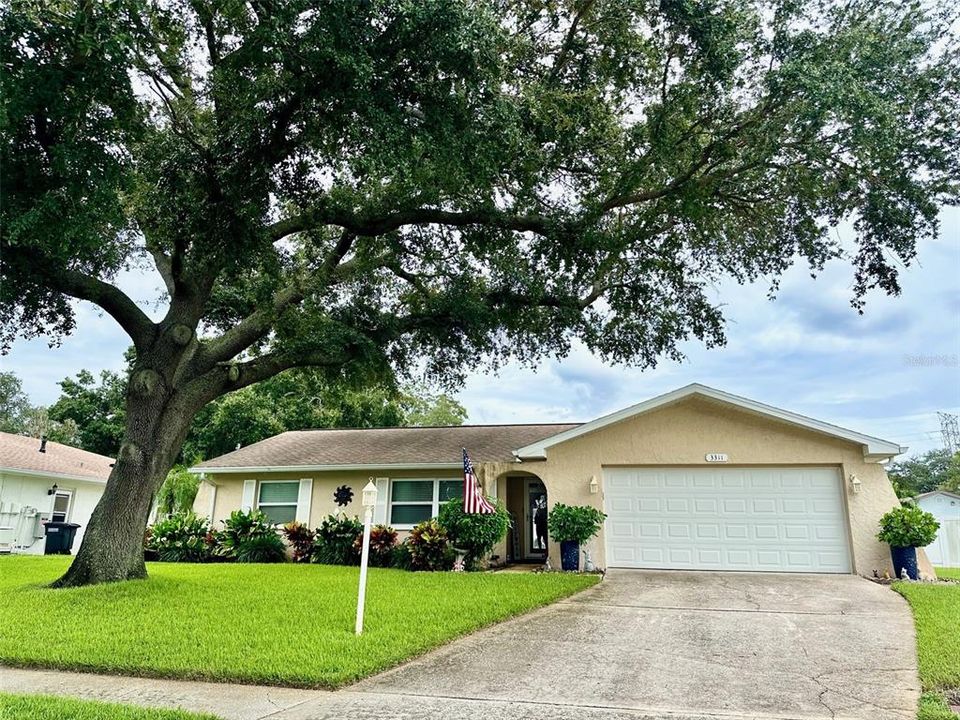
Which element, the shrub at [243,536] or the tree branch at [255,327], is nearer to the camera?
the tree branch at [255,327]

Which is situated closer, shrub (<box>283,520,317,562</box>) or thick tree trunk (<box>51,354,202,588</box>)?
thick tree trunk (<box>51,354,202,588</box>)

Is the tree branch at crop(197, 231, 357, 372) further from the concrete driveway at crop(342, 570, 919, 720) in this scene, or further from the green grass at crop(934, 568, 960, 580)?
the green grass at crop(934, 568, 960, 580)

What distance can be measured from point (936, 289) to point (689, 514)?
687cm

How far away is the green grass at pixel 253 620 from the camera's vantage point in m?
5.58

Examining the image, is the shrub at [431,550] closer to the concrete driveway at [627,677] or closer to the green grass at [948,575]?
the concrete driveway at [627,677]

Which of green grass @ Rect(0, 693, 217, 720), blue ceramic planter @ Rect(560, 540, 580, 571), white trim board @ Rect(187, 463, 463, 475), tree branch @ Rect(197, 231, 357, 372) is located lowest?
green grass @ Rect(0, 693, 217, 720)

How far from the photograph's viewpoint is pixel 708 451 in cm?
1291

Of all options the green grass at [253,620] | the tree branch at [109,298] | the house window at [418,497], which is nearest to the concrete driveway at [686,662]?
the green grass at [253,620]

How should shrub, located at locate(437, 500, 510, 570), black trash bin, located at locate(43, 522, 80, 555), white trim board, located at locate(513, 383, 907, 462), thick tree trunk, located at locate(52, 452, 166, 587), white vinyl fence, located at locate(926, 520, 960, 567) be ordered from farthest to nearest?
1. white vinyl fence, located at locate(926, 520, 960, 567)
2. black trash bin, located at locate(43, 522, 80, 555)
3. shrub, located at locate(437, 500, 510, 570)
4. white trim board, located at locate(513, 383, 907, 462)
5. thick tree trunk, located at locate(52, 452, 166, 587)

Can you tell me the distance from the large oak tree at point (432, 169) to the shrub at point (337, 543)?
12.6 ft

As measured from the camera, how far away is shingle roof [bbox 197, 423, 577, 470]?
52.3ft

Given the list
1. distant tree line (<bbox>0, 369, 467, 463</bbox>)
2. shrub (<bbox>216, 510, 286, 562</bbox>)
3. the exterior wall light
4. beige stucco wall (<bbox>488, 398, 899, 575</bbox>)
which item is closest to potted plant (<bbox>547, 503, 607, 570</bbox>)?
beige stucco wall (<bbox>488, 398, 899, 575</bbox>)

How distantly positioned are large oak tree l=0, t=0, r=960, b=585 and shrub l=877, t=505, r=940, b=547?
4345mm

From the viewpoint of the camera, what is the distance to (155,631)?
22.4 ft
